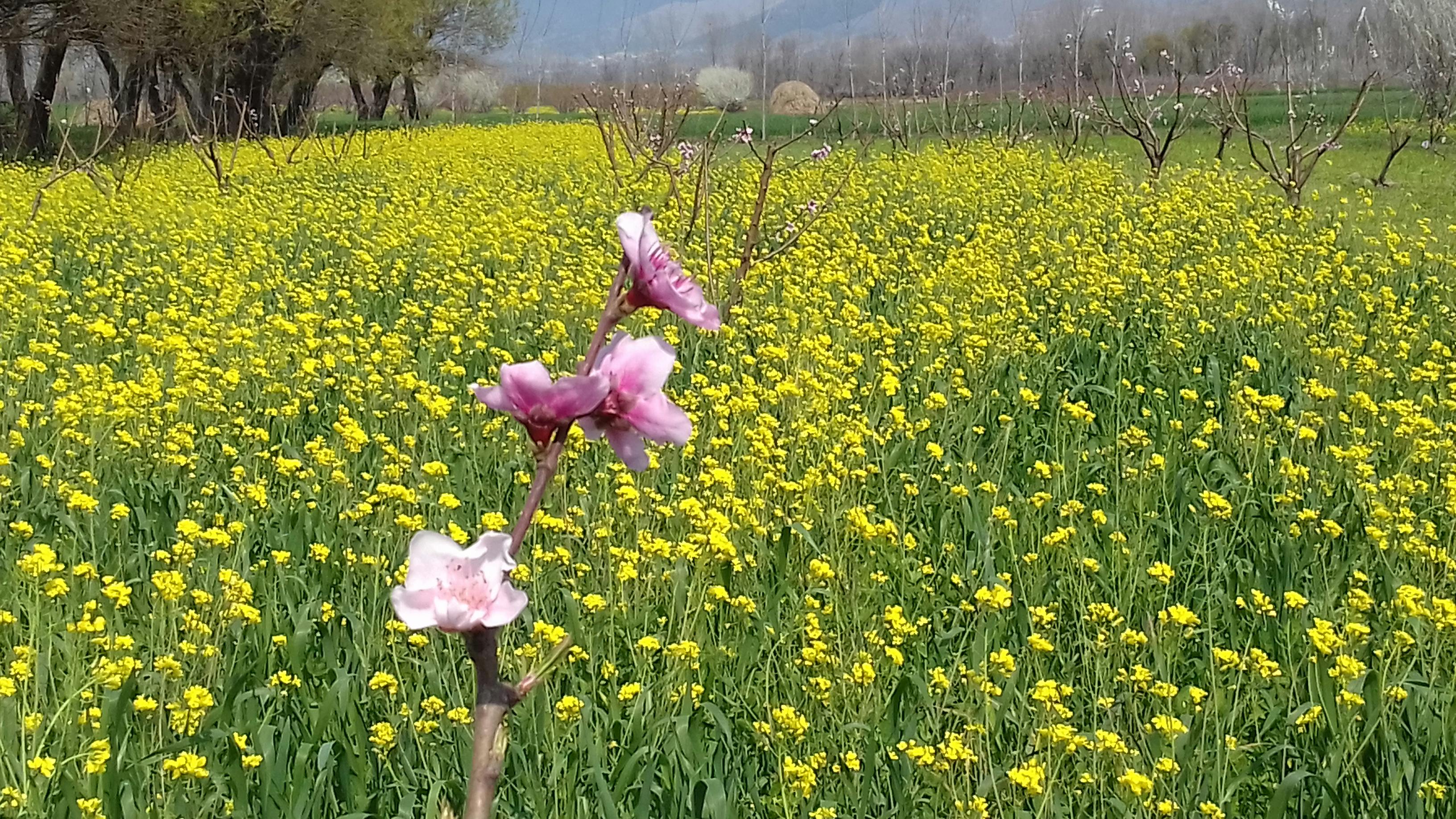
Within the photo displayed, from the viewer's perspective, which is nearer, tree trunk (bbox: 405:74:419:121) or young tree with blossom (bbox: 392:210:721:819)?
young tree with blossom (bbox: 392:210:721:819)

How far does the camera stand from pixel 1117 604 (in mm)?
3314

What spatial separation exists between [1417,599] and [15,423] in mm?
4582

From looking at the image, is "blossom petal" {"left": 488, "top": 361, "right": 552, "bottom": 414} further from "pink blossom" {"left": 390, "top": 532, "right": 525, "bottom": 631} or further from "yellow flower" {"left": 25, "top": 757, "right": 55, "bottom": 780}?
"yellow flower" {"left": 25, "top": 757, "right": 55, "bottom": 780}

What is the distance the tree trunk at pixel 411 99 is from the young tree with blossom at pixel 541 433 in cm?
4276

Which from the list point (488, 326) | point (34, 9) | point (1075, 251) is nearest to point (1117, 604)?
point (488, 326)

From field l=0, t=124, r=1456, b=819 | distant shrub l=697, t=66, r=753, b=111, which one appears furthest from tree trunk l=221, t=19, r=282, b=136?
field l=0, t=124, r=1456, b=819

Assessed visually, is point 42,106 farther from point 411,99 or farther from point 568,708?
point 411,99

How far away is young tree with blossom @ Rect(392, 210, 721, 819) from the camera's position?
793mm

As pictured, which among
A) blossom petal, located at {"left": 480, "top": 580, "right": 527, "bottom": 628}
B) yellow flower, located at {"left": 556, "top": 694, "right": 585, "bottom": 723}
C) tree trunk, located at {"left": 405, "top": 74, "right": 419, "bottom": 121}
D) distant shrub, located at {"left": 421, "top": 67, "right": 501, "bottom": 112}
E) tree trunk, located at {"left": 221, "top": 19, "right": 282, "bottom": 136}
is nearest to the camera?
blossom petal, located at {"left": 480, "top": 580, "right": 527, "bottom": 628}

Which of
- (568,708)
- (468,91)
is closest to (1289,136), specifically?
(568,708)

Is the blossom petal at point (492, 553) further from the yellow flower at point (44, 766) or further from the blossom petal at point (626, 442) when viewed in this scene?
the yellow flower at point (44, 766)

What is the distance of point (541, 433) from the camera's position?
84 centimetres

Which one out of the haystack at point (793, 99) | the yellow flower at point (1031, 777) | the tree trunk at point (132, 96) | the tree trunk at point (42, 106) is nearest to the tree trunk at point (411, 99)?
the haystack at point (793, 99)

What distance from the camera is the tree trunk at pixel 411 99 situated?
4244 cm
